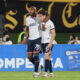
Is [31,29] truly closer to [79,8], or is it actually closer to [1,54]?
[1,54]

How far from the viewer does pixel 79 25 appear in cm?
2247

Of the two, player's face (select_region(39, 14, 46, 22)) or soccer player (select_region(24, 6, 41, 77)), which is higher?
player's face (select_region(39, 14, 46, 22))

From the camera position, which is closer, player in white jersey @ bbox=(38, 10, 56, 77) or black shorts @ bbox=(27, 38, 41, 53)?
player in white jersey @ bbox=(38, 10, 56, 77)

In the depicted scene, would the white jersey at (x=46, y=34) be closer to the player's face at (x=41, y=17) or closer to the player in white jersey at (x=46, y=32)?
the player in white jersey at (x=46, y=32)

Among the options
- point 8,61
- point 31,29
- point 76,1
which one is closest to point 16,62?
point 8,61

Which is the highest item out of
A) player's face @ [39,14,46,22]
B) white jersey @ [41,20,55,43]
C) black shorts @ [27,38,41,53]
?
player's face @ [39,14,46,22]

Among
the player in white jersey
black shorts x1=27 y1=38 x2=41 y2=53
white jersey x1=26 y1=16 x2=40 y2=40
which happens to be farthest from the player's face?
black shorts x1=27 y1=38 x2=41 y2=53

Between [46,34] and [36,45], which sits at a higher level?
[46,34]

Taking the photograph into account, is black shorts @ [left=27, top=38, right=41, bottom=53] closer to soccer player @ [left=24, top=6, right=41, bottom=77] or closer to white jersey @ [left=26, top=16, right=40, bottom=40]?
soccer player @ [left=24, top=6, right=41, bottom=77]

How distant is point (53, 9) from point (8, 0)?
2458mm

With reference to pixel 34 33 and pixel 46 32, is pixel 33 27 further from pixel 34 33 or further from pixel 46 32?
pixel 46 32

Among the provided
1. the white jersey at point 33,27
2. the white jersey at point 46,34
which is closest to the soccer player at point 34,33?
the white jersey at point 33,27

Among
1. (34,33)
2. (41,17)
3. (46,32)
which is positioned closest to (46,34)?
(46,32)

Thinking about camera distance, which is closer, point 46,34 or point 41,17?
point 41,17
